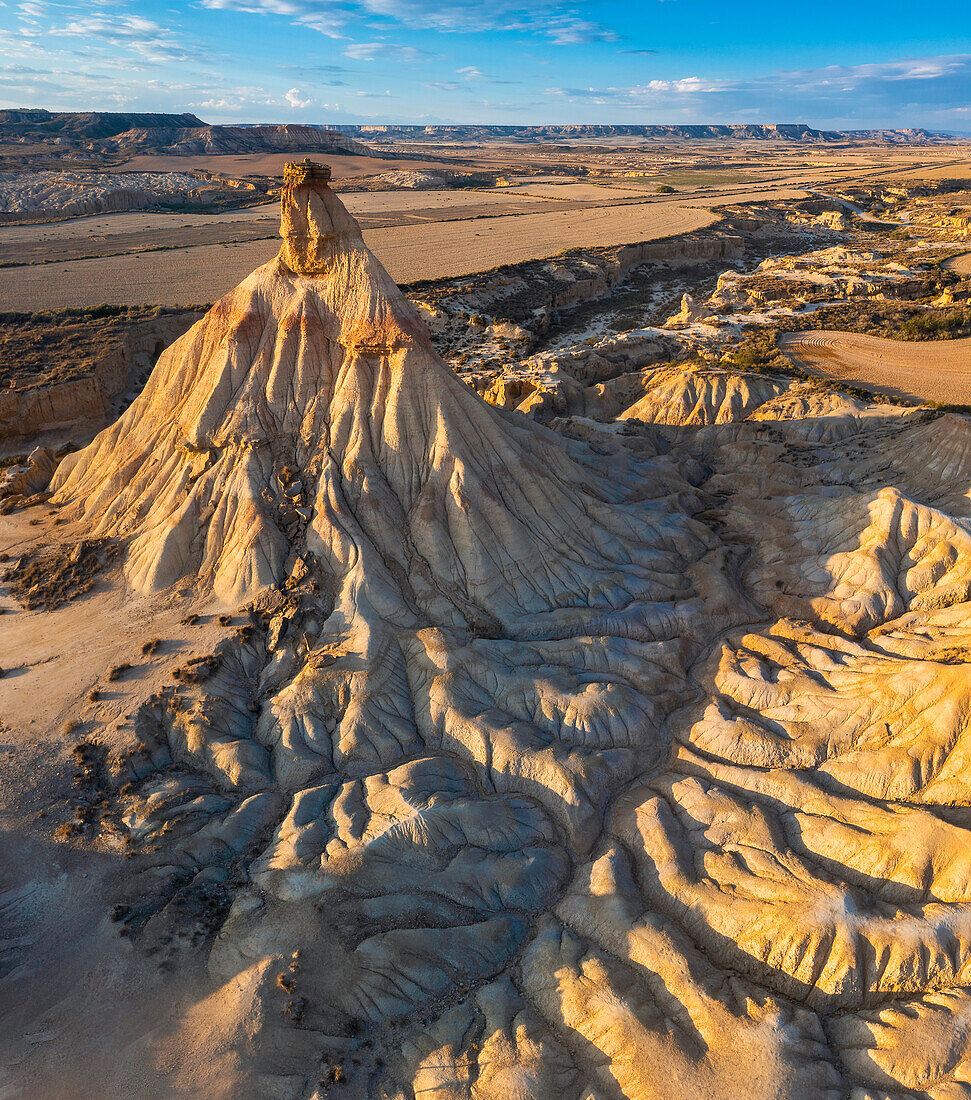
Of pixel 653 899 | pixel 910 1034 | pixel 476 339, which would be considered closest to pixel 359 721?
pixel 653 899

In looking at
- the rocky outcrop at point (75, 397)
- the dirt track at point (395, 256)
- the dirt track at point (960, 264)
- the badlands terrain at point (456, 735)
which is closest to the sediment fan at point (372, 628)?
the badlands terrain at point (456, 735)

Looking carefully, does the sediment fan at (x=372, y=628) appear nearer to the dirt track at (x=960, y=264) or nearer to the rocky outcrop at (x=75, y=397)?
the rocky outcrop at (x=75, y=397)

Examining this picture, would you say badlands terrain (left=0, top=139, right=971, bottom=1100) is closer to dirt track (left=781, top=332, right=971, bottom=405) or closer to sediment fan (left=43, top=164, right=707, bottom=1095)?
sediment fan (left=43, top=164, right=707, bottom=1095)

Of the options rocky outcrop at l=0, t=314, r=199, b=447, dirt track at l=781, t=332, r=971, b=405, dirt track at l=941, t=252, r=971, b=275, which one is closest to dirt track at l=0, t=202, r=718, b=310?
rocky outcrop at l=0, t=314, r=199, b=447

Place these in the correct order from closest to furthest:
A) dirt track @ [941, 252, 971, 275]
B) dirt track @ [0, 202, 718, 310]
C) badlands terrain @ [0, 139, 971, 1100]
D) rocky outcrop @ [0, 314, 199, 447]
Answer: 1. badlands terrain @ [0, 139, 971, 1100]
2. rocky outcrop @ [0, 314, 199, 447]
3. dirt track @ [0, 202, 718, 310]
4. dirt track @ [941, 252, 971, 275]

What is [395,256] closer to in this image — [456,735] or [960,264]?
[960,264]

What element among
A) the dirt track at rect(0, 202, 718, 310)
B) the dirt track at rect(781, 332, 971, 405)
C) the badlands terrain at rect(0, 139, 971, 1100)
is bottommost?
the badlands terrain at rect(0, 139, 971, 1100)

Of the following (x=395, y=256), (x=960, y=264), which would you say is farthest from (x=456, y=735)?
(x=960, y=264)
